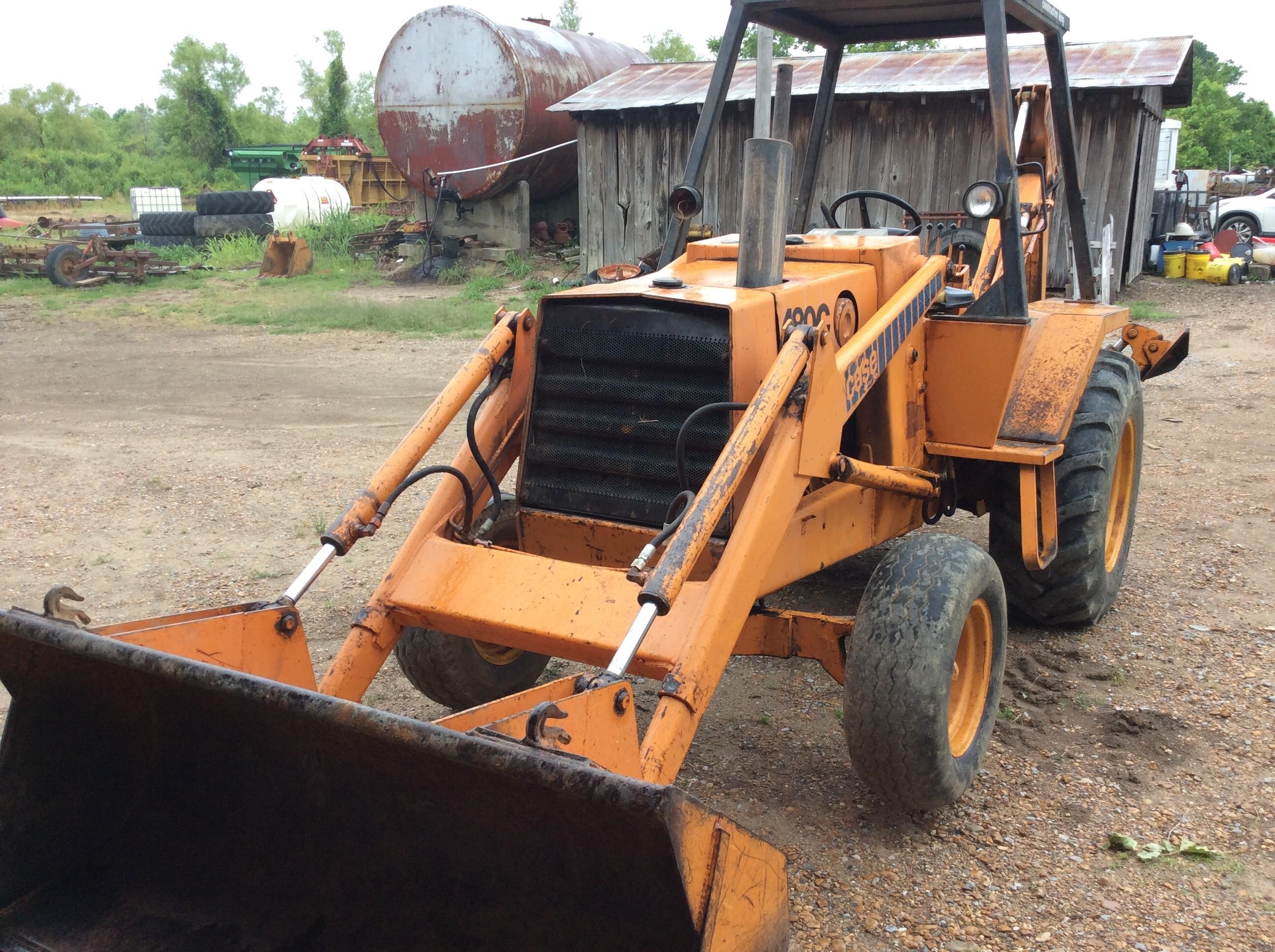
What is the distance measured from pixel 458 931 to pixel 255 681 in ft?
2.34

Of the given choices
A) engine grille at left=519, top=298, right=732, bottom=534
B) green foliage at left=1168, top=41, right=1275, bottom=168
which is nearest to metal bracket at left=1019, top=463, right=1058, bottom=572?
engine grille at left=519, top=298, right=732, bottom=534

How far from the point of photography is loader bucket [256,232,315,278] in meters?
18.3

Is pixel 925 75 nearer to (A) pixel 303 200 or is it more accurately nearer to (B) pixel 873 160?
(B) pixel 873 160

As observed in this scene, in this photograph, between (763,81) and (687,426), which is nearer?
(687,426)

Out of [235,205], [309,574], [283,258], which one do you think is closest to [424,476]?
[309,574]

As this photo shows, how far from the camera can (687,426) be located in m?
3.18

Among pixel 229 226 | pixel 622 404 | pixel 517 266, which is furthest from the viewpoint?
pixel 229 226

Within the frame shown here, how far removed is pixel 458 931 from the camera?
2.49 metres

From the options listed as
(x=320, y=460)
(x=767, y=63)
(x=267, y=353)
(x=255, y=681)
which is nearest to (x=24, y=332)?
(x=267, y=353)

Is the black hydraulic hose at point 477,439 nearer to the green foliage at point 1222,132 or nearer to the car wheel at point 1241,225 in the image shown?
the car wheel at point 1241,225

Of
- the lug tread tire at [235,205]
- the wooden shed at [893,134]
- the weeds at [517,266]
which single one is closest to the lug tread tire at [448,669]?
the wooden shed at [893,134]

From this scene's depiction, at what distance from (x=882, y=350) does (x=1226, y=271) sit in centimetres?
1509

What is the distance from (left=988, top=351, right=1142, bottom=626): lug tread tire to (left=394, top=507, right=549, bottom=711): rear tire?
2.10m

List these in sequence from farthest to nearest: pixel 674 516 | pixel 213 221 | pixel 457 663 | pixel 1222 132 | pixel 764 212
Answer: pixel 1222 132, pixel 213 221, pixel 457 663, pixel 764 212, pixel 674 516
